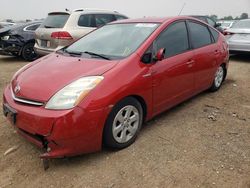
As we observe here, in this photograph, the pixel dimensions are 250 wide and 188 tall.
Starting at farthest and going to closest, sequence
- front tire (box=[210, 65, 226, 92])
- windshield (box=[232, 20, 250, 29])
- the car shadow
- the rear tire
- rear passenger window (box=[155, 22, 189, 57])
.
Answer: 1. the rear tire
2. windshield (box=[232, 20, 250, 29])
3. the car shadow
4. front tire (box=[210, 65, 226, 92])
5. rear passenger window (box=[155, 22, 189, 57])

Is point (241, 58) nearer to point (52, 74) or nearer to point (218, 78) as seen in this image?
point (218, 78)

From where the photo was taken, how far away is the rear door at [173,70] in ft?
13.2

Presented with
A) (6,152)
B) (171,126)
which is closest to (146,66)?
(171,126)

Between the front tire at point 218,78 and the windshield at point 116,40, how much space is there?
6.97 ft

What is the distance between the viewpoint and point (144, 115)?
13.0 feet

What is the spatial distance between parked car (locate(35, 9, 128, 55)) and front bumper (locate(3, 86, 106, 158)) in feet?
17.2

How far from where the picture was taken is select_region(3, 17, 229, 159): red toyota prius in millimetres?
3076

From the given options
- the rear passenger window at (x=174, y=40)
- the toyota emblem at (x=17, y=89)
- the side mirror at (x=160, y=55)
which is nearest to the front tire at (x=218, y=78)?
the rear passenger window at (x=174, y=40)

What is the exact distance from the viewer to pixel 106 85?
3275 millimetres

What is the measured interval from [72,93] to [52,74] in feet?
1.76

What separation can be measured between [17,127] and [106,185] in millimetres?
1183

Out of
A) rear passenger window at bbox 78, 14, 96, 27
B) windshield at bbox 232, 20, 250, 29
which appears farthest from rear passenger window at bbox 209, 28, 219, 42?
windshield at bbox 232, 20, 250, 29

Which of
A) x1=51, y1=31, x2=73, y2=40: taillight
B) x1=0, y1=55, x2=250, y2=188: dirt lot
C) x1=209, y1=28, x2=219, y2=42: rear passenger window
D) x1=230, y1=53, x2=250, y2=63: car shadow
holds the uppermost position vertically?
x1=209, y1=28, x2=219, y2=42: rear passenger window

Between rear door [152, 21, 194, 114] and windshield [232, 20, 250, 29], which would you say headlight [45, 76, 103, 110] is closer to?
rear door [152, 21, 194, 114]
